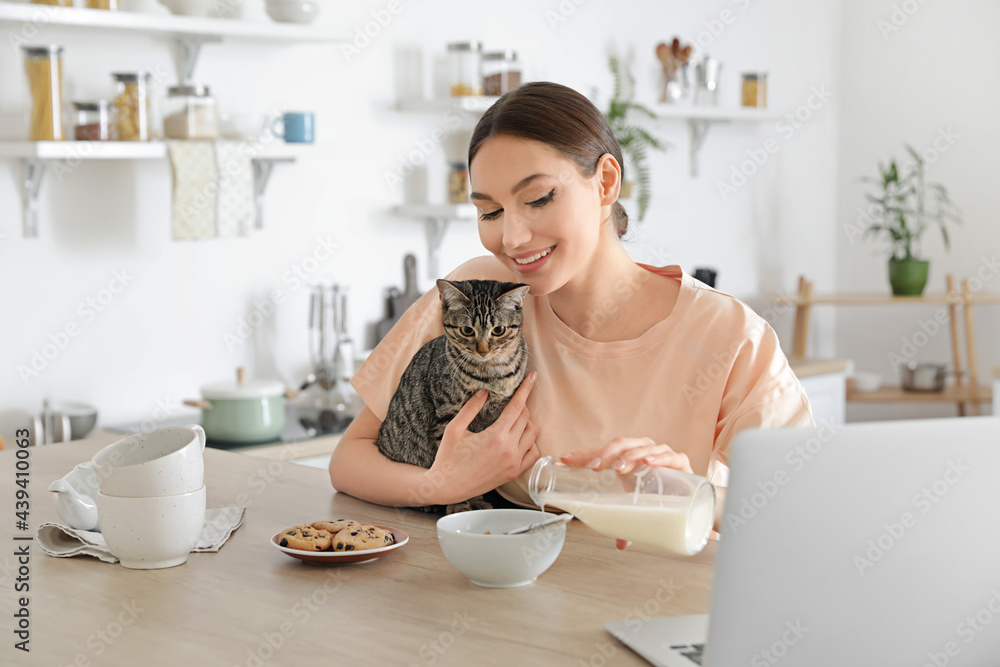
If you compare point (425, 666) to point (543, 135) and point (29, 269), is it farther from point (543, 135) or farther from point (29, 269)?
point (29, 269)

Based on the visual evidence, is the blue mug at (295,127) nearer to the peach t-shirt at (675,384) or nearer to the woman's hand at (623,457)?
the peach t-shirt at (675,384)

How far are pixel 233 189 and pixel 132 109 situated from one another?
306 millimetres

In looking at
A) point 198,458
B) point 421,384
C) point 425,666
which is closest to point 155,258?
point 421,384

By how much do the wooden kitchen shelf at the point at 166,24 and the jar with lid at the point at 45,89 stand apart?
72mm

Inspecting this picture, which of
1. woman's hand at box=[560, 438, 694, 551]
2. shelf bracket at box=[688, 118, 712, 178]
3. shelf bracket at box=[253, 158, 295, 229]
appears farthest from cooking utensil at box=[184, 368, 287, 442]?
shelf bracket at box=[688, 118, 712, 178]

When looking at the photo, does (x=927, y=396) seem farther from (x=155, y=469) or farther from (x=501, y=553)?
(x=155, y=469)

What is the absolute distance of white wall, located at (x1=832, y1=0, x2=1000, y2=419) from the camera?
13.3 feet

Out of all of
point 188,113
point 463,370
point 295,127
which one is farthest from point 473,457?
point 295,127

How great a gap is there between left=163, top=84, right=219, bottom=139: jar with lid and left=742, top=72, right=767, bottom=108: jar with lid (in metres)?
2.25

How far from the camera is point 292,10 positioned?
272 cm

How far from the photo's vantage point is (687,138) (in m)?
3.94

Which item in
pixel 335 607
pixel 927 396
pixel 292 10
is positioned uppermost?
pixel 292 10

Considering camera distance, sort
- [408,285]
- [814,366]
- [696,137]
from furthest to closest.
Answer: [696,137], [814,366], [408,285]

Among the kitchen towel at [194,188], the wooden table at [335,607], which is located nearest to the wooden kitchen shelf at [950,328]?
the kitchen towel at [194,188]
